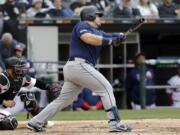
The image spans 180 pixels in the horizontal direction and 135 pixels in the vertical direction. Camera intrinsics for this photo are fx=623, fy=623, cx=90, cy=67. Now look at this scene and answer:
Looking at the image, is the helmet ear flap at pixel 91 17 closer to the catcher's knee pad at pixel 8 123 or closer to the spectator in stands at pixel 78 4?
the catcher's knee pad at pixel 8 123

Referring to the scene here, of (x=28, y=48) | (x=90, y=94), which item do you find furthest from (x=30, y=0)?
(x=90, y=94)

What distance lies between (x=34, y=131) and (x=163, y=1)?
8.22 metres

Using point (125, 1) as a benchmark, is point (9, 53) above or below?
below

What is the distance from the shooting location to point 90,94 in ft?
44.2

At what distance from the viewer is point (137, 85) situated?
13930 millimetres

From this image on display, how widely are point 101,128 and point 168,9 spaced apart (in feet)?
23.5

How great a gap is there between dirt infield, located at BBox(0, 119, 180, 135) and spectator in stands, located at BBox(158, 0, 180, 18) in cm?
577

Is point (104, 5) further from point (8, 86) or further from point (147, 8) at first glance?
point (8, 86)

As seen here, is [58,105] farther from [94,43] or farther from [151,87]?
[151,87]

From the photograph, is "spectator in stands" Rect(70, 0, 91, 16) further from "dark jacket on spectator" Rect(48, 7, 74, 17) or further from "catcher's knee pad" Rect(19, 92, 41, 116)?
"catcher's knee pad" Rect(19, 92, 41, 116)

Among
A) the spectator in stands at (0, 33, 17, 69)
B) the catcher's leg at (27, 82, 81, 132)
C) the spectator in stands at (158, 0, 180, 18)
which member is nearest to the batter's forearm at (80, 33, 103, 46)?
the catcher's leg at (27, 82, 81, 132)

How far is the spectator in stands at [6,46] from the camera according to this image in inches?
510

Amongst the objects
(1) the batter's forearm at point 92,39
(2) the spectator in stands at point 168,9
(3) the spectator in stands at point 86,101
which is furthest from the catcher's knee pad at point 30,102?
(2) the spectator in stands at point 168,9

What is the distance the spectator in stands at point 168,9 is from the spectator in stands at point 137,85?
141 centimetres
